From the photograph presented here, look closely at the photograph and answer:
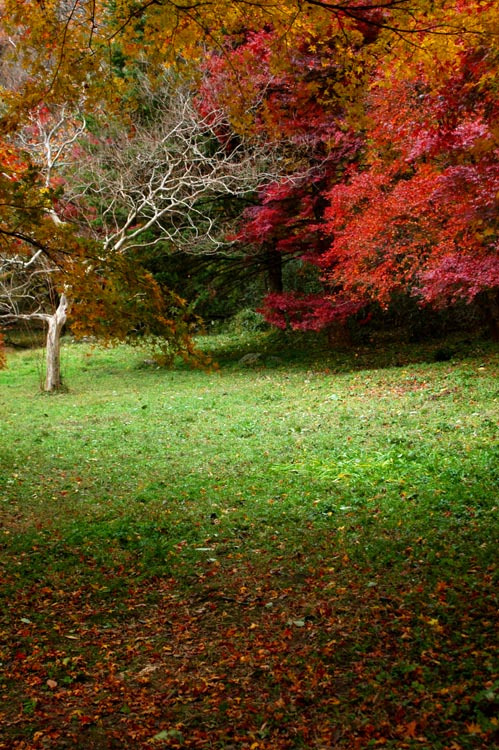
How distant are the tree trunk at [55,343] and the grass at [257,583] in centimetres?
484

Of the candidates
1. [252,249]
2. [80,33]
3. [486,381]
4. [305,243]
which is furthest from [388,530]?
[252,249]

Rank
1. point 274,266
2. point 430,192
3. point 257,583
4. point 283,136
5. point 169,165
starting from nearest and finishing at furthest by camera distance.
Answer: point 257,583, point 430,192, point 169,165, point 283,136, point 274,266

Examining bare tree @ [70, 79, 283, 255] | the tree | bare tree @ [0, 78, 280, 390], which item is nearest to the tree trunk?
bare tree @ [0, 78, 280, 390]

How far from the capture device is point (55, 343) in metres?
15.1

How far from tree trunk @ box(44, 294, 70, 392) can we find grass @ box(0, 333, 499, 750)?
484 cm

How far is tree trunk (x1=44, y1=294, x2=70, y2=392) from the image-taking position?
1478 cm

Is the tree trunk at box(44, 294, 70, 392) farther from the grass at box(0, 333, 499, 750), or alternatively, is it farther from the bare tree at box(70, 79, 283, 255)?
the grass at box(0, 333, 499, 750)

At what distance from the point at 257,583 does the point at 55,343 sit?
37.8 feet

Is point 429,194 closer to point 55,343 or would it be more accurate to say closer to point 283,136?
point 283,136

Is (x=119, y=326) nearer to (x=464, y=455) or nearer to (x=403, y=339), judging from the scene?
(x=464, y=455)

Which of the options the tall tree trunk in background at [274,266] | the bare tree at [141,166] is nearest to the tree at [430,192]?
the bare tree at [141,166]

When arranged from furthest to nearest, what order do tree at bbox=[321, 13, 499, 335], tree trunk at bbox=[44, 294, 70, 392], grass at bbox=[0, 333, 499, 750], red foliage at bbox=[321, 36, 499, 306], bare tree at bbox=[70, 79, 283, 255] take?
1. tree trunk at bbox=[44, 294, 70, 392]
2. bare tree at bbox=[70, 79, 283, 255]
3. red foliage at bbox=[321, 36, 499, 306]
4. tree at bbox=[321, 13, 499, 335]
5. grass at bbox=[0, 333, 499, 750]

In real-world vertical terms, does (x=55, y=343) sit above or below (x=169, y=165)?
below

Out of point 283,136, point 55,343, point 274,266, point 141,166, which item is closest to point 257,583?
point 55,343
